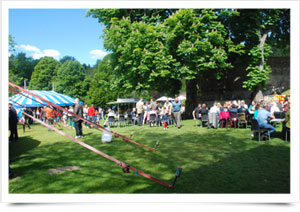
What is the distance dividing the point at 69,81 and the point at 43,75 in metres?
6.08

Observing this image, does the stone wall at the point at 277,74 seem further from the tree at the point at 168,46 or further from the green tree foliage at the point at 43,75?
the green tree foliage at the point at 43,75

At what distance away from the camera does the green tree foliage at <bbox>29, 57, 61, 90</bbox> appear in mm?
50000

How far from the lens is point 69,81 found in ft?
166

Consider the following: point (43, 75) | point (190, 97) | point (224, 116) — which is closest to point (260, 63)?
point (224, 116)

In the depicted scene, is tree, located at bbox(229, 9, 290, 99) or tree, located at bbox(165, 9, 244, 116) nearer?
tree, located at bbox(229, 9, 290, 99)

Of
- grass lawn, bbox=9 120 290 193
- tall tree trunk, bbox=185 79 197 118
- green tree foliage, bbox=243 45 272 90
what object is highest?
green tree foliage, bbox=243 45 272 90

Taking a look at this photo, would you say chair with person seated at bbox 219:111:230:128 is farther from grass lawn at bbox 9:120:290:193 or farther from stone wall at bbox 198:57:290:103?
stone wall at bbox 198:57:290:103

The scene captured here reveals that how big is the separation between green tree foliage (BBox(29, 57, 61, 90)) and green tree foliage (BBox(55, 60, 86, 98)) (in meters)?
1.93

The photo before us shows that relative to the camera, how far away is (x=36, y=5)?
183 inches

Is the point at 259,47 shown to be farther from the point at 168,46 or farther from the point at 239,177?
the point at 239,177

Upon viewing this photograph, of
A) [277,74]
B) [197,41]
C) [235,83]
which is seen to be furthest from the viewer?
[235,83]

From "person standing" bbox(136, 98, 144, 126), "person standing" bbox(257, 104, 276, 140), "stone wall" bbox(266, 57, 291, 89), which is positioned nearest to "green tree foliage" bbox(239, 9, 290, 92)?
"stone wall" bbox(266, 57, 291, 89)

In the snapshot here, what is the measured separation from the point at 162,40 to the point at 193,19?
299 cm
